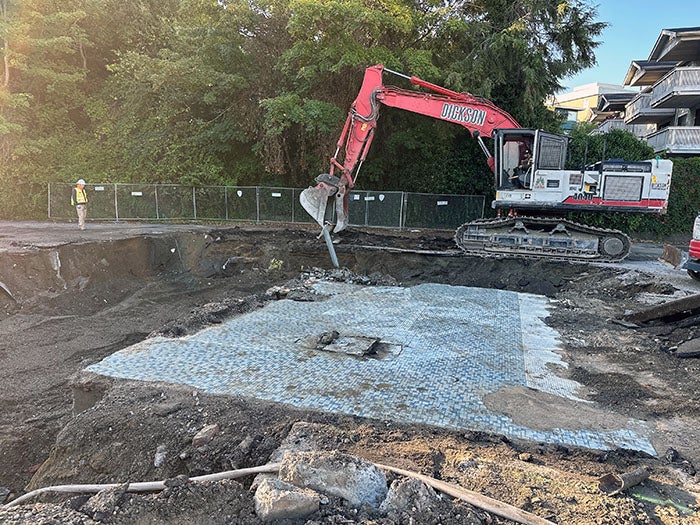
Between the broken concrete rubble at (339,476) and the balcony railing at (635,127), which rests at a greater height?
the balcony railing at (635,127)

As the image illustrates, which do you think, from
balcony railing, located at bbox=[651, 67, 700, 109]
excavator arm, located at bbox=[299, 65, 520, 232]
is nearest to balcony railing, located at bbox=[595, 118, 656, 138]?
balcony railing, located at bbox=[651, 67, 700, 109]

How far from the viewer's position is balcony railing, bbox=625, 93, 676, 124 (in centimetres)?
2791

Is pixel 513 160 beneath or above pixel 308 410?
above

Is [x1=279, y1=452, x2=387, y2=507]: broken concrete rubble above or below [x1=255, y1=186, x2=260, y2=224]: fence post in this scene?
below

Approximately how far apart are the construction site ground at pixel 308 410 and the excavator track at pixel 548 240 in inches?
38.1

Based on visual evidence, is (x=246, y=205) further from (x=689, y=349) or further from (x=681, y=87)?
(x=681, y=87)

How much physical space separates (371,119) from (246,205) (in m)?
9.21

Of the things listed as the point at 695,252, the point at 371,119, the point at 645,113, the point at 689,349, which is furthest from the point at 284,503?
the point at 645,113

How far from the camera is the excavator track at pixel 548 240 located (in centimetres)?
1237

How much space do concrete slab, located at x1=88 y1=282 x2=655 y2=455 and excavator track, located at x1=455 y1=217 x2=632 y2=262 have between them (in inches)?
216

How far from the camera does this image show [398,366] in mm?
5102

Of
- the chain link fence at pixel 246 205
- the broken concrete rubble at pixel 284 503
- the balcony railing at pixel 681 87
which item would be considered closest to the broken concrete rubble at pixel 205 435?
the broken concrete rubble at pixel 284 503

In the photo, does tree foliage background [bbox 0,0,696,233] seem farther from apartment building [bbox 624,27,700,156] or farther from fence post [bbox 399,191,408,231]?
apartment building [bbox 624,27,700,156]

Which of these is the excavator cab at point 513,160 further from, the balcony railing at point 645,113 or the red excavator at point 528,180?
the balcony railing at point 645,113
